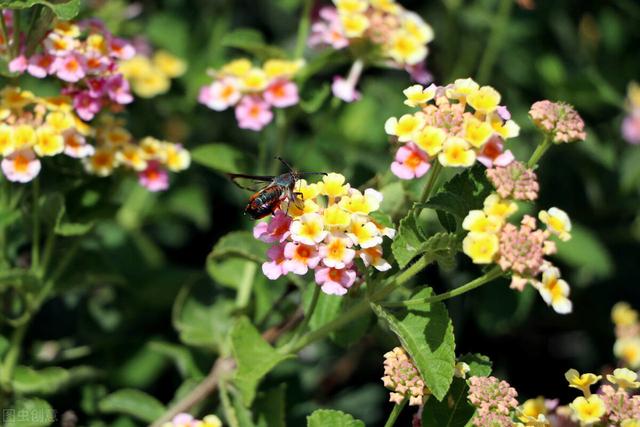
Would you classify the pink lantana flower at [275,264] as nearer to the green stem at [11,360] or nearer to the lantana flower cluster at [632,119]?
the green stem at [11,360]

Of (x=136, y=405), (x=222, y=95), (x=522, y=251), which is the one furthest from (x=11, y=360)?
(x=522, y=251)

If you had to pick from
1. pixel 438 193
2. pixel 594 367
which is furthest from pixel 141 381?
pixel 594 367

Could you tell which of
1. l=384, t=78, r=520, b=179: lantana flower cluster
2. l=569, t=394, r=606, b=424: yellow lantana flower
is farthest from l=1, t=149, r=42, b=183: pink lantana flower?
l=569, t=394, r=606, b=424: yellow lantana flower

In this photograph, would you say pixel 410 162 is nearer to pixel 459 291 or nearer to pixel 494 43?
pixel 459 291

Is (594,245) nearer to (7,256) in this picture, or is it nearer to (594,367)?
(594,367)

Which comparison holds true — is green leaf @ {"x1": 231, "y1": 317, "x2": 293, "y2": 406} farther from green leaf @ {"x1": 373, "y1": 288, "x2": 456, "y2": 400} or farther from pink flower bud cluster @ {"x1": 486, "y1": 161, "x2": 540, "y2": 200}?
pink flower bud cluster @ {"x1": 486, "y1": 161, "x2": 540, "y2": 200}
